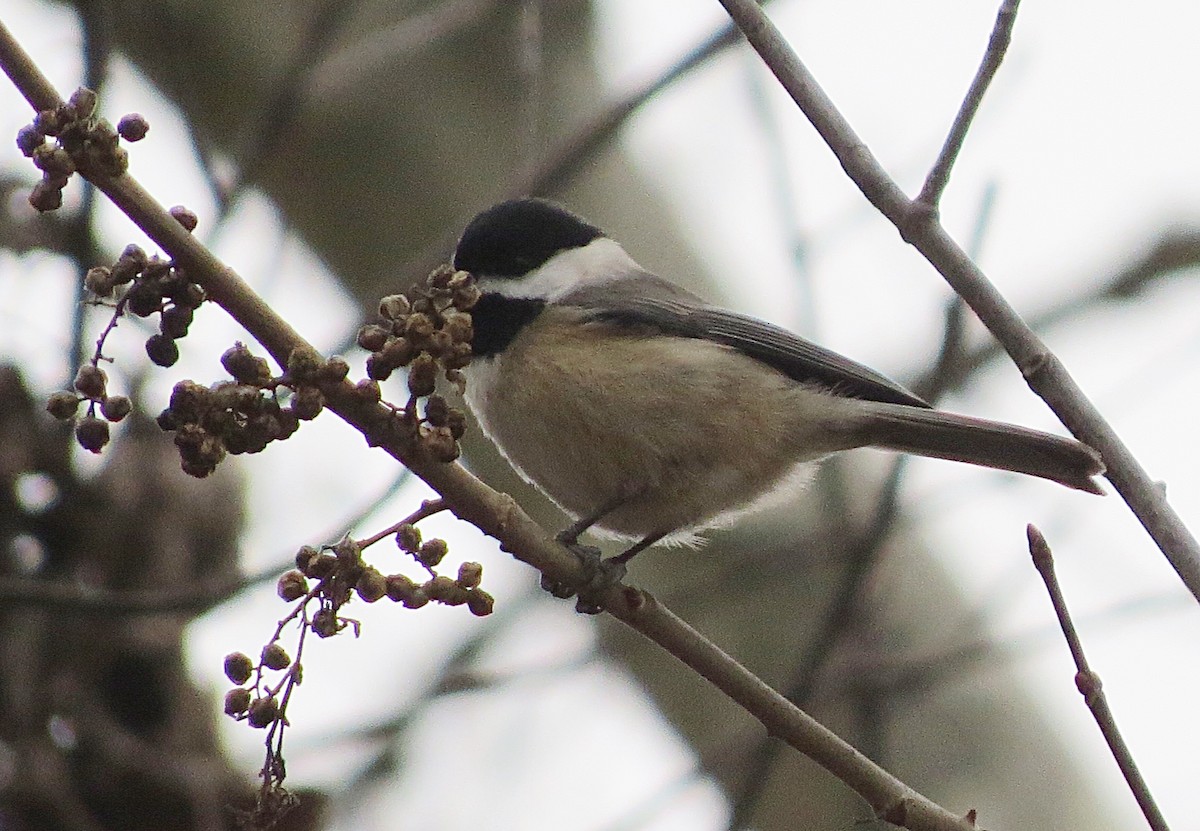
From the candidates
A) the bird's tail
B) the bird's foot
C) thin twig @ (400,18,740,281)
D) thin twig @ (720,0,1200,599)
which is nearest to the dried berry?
the bird's foot

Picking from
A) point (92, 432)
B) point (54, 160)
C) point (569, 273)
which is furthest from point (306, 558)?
point (569, 273)

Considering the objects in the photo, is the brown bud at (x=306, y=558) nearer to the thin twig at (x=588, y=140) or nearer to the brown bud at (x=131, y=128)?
the brown bud at (x=131, y=128)

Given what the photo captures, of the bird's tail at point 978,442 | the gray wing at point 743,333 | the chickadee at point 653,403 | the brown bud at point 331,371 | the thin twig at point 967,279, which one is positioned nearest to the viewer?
the brown bud at point 331,371

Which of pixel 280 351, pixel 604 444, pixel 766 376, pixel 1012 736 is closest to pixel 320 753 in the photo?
pixel 604 444

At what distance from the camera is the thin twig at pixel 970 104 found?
1.47 metres

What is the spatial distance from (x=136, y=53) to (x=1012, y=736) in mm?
2412

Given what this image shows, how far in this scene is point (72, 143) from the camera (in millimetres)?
1126

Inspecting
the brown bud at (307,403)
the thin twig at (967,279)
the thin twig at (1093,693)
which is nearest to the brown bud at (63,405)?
the brown bud at (307,403)

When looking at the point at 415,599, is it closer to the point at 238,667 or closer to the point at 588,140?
the point at 238,667

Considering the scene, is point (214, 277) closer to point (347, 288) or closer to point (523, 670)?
point (523, 670)

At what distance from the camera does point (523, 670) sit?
8.82ft

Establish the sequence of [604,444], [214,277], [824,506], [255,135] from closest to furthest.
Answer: [214,277] < [604,444] < [255,135] < [824,506]

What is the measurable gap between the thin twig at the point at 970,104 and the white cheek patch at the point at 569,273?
3.27 feet

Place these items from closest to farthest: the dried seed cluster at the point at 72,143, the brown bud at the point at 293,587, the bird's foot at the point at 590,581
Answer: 1. the dried seed cluster at the point at 72,143
2. the brown bud at the point at 293,587
3. the bird's foot at the point at 590,581
